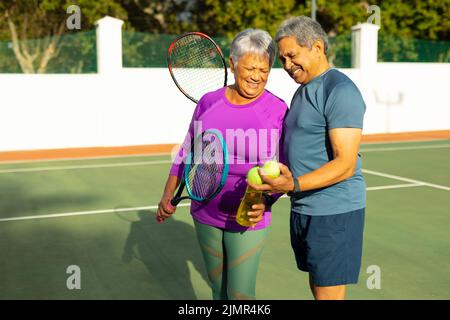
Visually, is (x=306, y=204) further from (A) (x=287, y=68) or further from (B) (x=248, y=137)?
(A) (x=287, y=68)

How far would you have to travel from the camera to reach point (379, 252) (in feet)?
18.7

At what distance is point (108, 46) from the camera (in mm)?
13672

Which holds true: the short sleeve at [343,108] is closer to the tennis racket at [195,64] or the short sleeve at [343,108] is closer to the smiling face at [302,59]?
the smiling face at [302,59]

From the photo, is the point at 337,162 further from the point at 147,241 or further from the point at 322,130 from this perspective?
the point at 147,241

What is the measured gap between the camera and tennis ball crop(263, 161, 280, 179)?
2795 millimetres

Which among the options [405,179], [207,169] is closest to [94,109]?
[405,179]

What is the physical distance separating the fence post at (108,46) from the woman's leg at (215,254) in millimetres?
10870

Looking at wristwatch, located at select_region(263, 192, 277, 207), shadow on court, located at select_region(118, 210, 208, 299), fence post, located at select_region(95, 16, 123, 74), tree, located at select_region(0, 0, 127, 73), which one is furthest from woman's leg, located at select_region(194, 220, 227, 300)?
tree, located at select_region(0, 0, 127, 73)

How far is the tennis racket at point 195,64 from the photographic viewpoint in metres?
4.18

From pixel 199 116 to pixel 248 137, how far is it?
315 millimetres

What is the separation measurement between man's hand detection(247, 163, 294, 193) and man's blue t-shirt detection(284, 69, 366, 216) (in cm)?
19

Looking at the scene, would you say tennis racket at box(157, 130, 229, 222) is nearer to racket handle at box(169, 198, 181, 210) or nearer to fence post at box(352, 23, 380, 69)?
racket handle at box(169, 198, 181, 210)

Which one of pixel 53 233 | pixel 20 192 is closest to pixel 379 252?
pixel 53 233

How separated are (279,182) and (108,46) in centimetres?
1156
